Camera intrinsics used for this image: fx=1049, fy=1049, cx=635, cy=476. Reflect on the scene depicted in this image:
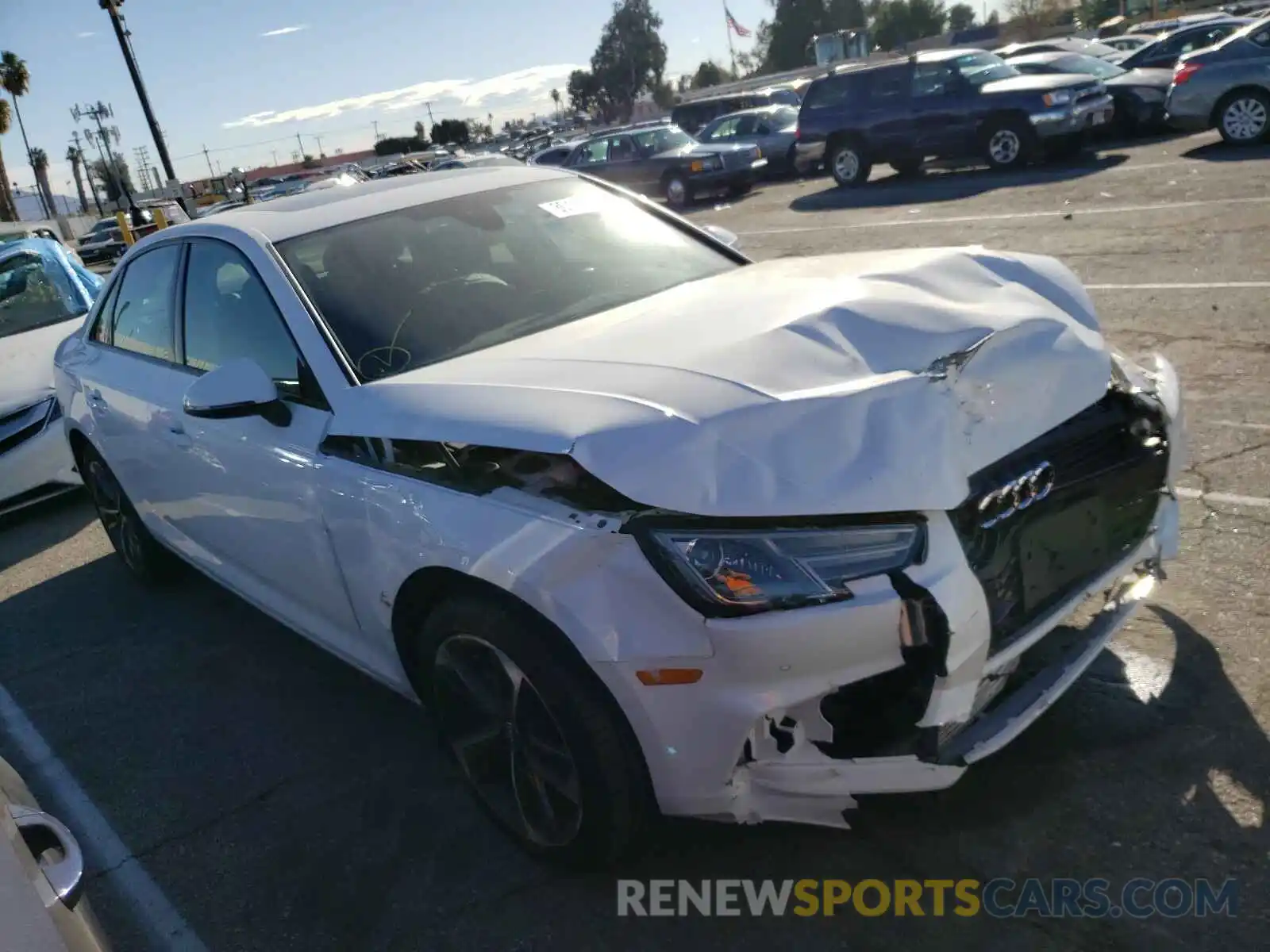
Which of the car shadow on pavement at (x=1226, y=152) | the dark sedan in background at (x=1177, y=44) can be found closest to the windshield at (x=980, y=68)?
the car shadow on pavement at (x=1226, y=152)

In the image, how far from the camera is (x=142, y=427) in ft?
14.4

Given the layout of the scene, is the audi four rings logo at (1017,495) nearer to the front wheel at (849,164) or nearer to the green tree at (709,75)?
the front wheel at (849,164)

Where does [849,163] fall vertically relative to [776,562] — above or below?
below

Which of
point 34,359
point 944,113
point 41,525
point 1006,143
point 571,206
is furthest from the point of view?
point 944,113

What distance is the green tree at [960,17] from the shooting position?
82.2 m

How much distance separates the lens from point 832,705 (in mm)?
2314

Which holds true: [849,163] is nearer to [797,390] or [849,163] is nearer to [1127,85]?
[1127,85]

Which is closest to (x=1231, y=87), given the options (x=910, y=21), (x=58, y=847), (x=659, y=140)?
(x=659, y=140)

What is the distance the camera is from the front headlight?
7.20ft

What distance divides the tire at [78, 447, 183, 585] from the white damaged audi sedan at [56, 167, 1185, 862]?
163 cm

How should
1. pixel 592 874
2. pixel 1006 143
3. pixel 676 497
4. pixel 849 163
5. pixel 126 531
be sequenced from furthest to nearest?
pixel 849 163 < pixel 1006 143 < pixel 126 531 < pixel 592 874 < pixel 676 497

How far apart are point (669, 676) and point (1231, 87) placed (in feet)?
47.5

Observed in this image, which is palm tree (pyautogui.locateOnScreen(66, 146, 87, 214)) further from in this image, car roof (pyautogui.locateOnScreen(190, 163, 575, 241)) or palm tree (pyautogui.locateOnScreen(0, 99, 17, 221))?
car roof (pyautogui.locateOnScreen(190, 163, 575, 241))

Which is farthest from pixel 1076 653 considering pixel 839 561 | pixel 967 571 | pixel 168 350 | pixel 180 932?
pixel 168 350
